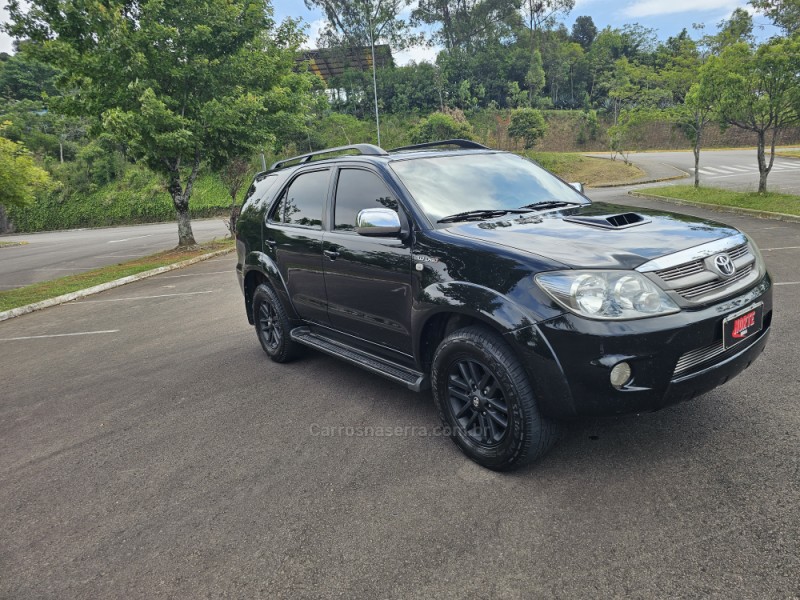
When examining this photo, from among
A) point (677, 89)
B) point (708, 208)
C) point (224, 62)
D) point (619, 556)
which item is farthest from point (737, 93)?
point (619, 556)

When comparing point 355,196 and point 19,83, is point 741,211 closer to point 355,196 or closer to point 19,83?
point 355,196

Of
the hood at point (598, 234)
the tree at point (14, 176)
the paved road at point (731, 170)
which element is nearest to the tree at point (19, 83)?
the tree at point (14, 176)

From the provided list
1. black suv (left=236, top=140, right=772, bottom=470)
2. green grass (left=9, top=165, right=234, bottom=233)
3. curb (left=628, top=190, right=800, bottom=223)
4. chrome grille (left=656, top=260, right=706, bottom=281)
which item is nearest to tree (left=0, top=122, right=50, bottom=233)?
black suv (left=236, top=140, right=772, bottom=470)

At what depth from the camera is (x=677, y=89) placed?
77.6 ft

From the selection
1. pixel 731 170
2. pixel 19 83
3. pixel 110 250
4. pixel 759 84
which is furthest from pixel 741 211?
pixel 19 83

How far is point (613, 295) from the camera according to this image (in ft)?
8.27

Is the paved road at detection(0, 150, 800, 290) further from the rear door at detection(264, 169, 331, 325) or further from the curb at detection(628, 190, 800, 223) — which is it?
the rear door at detection(264, 169, 331, 325)

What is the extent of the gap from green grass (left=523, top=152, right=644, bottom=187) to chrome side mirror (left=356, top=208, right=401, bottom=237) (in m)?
28.7

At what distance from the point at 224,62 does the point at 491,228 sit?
14.5 meters

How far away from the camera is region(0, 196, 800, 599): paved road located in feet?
7.36

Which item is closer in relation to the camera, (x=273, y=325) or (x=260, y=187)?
(x=273, y=325)

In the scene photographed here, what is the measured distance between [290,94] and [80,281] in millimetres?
8796

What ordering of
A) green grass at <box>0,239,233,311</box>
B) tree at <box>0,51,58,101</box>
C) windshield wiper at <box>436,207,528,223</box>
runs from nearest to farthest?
windshield wiper at <box>436,207,528,223</box>, green grass at <box>0,239,233,311</box>, tree at <box>0,51,58,101</box>

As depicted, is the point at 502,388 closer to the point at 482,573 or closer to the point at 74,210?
the point at 482,573
